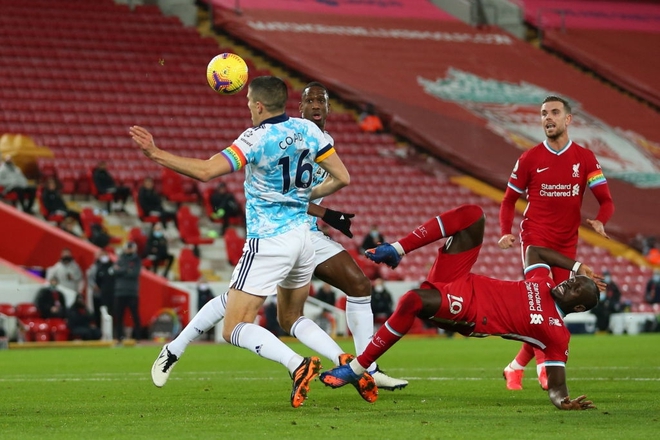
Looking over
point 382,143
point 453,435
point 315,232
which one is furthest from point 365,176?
point 453,435

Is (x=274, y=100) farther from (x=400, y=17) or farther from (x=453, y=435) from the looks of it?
(x=400, y=17)

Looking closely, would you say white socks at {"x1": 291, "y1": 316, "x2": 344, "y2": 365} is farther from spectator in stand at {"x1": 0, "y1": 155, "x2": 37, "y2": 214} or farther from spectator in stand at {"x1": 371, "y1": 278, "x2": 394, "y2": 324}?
spectator in stand at {"x1": 0, "y1": 155, "x2": 37, "y2": 214}

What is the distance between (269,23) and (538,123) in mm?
8127

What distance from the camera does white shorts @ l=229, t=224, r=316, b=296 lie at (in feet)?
25.4

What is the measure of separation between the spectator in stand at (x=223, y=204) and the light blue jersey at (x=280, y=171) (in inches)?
638

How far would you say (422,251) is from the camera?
2706 centimetres

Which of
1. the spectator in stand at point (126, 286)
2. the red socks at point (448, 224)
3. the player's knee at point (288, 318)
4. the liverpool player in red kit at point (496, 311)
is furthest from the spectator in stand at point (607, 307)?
the liverpool player in red kit at point (496, 311)

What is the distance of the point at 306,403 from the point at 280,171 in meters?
1.70

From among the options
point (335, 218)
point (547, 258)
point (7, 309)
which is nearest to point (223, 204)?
point (7, 309)

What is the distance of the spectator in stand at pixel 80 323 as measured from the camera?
63.4 feet

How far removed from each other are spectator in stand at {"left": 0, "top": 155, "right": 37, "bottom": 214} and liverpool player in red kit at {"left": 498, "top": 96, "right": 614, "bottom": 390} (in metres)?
14.7

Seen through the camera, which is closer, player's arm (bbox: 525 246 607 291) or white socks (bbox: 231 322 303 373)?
white socks (bbox: 231 322 303 373)

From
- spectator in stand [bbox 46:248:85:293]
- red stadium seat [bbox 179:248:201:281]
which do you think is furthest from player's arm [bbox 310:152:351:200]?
red stadium seat [bbox 179:248:201:281]

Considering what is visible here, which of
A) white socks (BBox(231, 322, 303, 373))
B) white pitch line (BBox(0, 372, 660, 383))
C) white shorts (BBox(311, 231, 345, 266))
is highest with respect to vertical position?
white shorts (BBox(311, 231, 345, 266))
